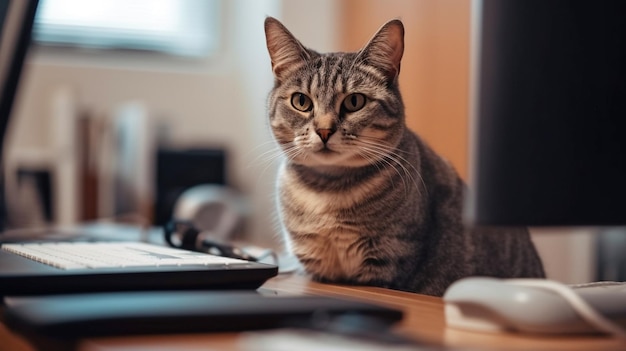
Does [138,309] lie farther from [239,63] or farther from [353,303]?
[239,63]

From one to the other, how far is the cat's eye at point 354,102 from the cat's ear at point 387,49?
50 mm

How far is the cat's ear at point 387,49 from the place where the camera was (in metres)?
1.02

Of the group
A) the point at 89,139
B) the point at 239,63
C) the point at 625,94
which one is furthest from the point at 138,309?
the point at 239,63

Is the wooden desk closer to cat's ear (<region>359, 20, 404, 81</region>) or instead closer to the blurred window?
cat's ear (<region>359, 20, 404, 81</region>)

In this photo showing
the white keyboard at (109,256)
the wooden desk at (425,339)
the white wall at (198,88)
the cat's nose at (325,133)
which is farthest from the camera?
the white wall at (198,88)

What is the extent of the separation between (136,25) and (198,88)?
1.35 feet

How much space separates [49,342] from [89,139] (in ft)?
9.61

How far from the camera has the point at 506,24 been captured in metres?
0.60

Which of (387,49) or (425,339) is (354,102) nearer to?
(387,49)

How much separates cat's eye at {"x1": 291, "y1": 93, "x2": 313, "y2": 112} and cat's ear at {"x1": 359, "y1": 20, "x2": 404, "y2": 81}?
3.7 inches

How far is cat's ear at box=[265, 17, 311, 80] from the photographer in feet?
3.58

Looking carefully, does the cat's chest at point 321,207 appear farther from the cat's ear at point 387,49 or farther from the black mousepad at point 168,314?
the black mousepad at point 168,314

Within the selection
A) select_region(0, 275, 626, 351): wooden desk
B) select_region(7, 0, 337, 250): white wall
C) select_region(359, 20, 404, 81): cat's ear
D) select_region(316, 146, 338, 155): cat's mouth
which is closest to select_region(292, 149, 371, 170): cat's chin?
select_region(316, 146, 338, 155): cat's mouth

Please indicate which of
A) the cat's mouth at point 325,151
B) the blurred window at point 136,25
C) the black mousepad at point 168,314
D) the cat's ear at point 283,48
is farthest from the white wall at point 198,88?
the black mousepad at point 168,314
